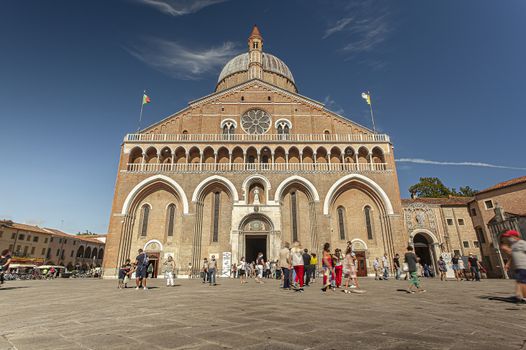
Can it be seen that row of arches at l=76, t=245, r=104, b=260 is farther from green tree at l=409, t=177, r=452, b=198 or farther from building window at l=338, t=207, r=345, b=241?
green tree at l=409, t=177, r=452, b=198

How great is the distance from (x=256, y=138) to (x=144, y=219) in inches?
471

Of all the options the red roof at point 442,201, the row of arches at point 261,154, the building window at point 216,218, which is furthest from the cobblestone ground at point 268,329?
the red roof at point 442,201

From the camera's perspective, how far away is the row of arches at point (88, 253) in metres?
53.3

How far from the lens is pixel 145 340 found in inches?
123

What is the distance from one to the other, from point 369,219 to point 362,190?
254 cm

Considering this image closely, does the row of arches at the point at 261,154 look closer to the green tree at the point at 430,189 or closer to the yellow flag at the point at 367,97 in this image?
the yellow flag at the point at 367,97

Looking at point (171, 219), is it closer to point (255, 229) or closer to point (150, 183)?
point (150, 183)

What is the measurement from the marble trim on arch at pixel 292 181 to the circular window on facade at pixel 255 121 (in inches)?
247

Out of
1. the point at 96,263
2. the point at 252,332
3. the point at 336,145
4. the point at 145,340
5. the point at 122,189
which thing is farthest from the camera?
the point at 96,263

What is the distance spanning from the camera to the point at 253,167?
23.5 metres

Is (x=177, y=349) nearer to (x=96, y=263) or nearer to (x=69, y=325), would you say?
(x=69, y=325)

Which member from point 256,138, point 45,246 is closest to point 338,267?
point 256,138

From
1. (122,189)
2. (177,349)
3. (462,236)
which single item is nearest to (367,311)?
(177,349)

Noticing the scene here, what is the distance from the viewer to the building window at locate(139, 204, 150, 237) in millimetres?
22272
